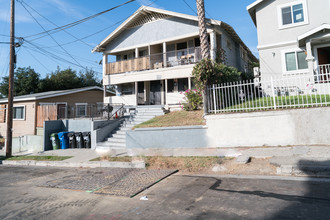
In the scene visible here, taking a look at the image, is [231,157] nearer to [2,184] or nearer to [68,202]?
[68,202]

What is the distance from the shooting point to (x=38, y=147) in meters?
14.7

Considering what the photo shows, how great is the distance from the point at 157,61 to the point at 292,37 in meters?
9.58

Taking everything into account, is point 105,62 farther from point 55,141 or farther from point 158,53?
point 55,141

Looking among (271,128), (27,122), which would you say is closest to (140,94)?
(27,122)

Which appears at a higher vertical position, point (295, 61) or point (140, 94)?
point (295, 61)

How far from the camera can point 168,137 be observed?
9.79 meters

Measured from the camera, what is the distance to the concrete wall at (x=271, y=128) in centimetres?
755

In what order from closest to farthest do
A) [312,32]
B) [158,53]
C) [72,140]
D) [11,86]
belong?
[312,32] < [11,86] < [72,140] < [158,53]

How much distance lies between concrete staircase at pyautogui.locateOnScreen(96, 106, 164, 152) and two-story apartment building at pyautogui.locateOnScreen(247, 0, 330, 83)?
7714 millimetres

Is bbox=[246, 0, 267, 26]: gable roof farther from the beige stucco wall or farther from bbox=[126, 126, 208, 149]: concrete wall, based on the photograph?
the beige stucco wall

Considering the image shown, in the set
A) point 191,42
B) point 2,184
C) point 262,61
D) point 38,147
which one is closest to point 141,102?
point 191,42

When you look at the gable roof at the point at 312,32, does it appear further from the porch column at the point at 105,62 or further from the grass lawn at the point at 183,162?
the porch column at the point at 105,62

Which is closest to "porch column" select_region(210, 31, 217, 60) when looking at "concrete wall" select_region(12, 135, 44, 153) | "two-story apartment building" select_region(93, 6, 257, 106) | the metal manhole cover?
"two-story apartment building" select_region(93, 6, 257, 106)

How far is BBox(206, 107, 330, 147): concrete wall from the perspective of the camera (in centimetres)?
755
